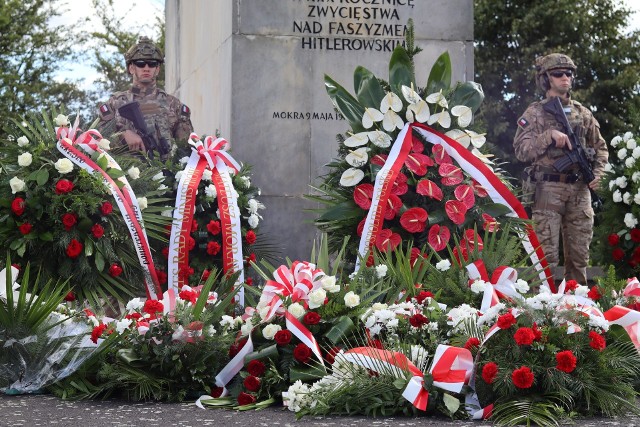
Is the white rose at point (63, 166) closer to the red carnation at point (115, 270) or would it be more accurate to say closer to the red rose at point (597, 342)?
the red carnation at point (115, 270)

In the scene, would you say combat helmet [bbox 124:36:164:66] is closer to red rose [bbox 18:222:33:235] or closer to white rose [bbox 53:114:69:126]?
white rose [bbox 53:114:69:126]

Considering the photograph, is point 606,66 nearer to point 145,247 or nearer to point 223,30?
point 223,30

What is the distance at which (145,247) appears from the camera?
6.82 m

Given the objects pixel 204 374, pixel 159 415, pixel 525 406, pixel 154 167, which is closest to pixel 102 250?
pixel 154 167

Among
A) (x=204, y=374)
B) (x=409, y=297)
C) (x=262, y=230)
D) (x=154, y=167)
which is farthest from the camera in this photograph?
(x=262, y=230)

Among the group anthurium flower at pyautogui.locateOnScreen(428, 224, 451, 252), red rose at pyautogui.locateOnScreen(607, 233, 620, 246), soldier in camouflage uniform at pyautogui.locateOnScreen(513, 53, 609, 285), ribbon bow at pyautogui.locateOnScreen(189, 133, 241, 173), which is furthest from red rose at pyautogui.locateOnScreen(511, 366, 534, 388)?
soldier in camouflage uniform at pyautogui.locateOnScreen(513, 53, 609, 285)

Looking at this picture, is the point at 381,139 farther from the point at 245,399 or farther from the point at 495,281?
the point at 245,399

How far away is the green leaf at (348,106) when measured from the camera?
7.21 meters

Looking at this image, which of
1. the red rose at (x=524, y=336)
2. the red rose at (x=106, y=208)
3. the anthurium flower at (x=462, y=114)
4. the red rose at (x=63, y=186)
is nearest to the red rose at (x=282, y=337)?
the red rose at (x=524, y=336)

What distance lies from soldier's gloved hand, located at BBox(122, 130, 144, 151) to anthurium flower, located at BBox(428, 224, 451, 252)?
2.56m

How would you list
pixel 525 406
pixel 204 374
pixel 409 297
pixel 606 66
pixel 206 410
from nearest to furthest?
pixel 525 406, pixel 206 410, pixel 204 374, pixel 409 297, pixel 606 66

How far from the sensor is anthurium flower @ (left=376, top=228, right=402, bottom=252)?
6.71 metres

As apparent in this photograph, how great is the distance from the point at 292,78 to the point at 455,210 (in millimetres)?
2607

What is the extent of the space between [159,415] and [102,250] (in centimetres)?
217
